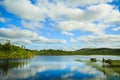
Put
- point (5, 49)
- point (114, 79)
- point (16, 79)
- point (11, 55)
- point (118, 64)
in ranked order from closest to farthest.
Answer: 1. point (114, 79)
2. point (16, 79)
3. point (118, 64)
4. point (11, 55)
5. point (5, 49)

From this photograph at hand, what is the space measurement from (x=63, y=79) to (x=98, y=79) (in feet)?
22.5

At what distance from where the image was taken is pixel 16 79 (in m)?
35.8

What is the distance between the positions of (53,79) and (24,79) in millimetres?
5623

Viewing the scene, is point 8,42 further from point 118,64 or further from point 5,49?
point 118,64

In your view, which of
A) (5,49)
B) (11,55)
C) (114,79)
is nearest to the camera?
(114,79)

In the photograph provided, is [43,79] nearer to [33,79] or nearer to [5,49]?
[33,79]

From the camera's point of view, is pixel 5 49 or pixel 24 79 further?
pixel 5 49

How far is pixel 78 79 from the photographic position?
121 ft

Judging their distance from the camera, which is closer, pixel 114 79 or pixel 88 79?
pixel 114 79

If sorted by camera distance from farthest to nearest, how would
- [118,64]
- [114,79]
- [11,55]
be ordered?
[11,55]
[118,64]
[114,79]

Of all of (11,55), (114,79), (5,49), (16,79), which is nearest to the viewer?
(114,79)

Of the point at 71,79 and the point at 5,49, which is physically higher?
the point at 5,49

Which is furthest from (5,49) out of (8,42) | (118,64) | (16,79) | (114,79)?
(114,79)

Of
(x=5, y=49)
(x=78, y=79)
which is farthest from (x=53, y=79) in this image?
(x=5, y=49)
